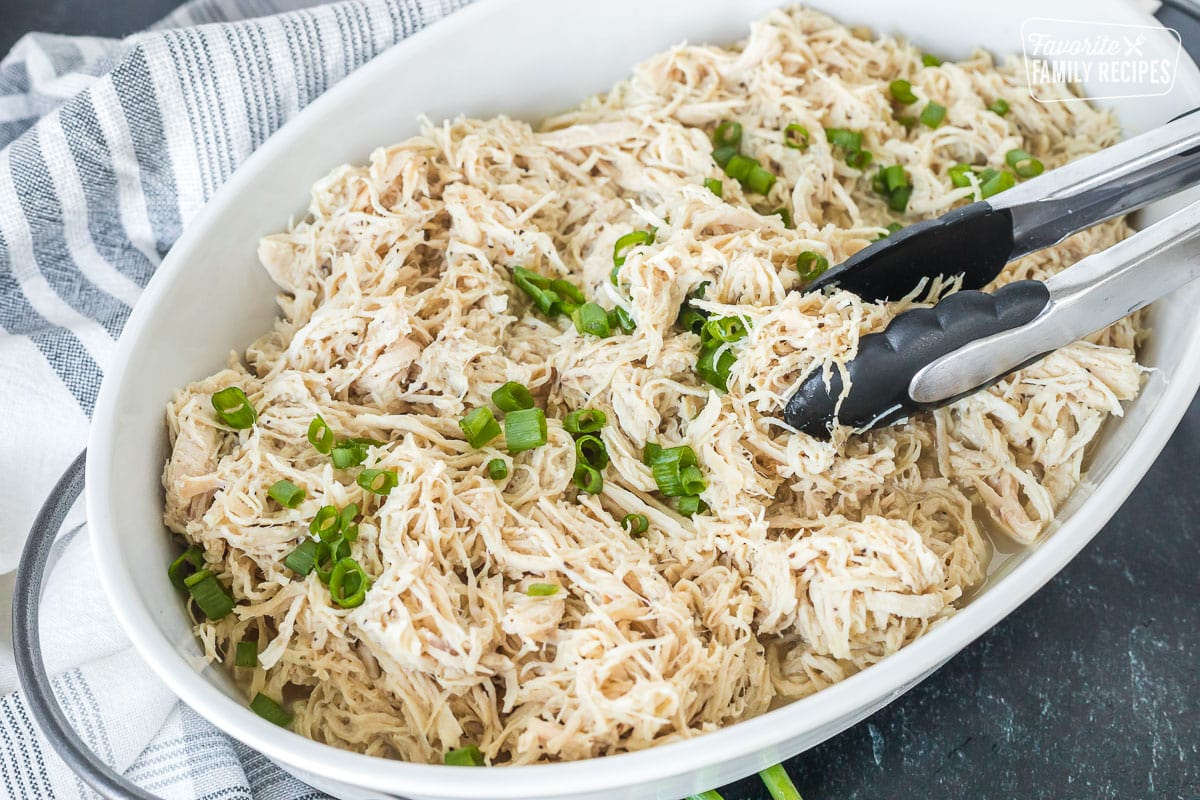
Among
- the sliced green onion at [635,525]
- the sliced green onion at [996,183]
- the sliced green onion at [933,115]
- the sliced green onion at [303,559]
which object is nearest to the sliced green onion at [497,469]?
the sliced green onion at [635,525]

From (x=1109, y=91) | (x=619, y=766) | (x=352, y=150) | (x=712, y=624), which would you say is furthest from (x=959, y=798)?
(x=352, y=150)

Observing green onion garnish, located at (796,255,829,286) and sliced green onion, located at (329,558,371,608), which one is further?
green onion garnish, located at (796,255,829,286)

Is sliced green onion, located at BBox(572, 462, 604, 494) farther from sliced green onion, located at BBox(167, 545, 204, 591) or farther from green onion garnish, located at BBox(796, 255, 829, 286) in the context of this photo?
sliced green onion, located at BBox(167, 545, 204, 591)

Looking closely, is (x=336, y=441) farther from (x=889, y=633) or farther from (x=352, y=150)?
(x=889, y=633)

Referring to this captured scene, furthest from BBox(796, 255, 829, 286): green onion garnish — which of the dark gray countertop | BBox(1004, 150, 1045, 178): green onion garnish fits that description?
the dark gray countertop

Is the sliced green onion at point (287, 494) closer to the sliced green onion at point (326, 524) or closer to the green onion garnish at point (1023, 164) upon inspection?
the sliced green onion at point (326, 524)

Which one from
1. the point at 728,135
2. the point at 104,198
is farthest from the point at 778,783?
the point at 104,198

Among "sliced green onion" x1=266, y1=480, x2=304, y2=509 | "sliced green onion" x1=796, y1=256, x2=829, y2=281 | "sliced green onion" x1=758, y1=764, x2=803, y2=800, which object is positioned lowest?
"sliced green onion" x1=758, y1=764, x2=803, y2=800

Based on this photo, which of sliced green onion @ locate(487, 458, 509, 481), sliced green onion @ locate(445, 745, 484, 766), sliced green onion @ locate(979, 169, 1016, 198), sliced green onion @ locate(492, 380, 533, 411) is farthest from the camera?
sliced green onion @ locate(979, 169, 1016, 198)
